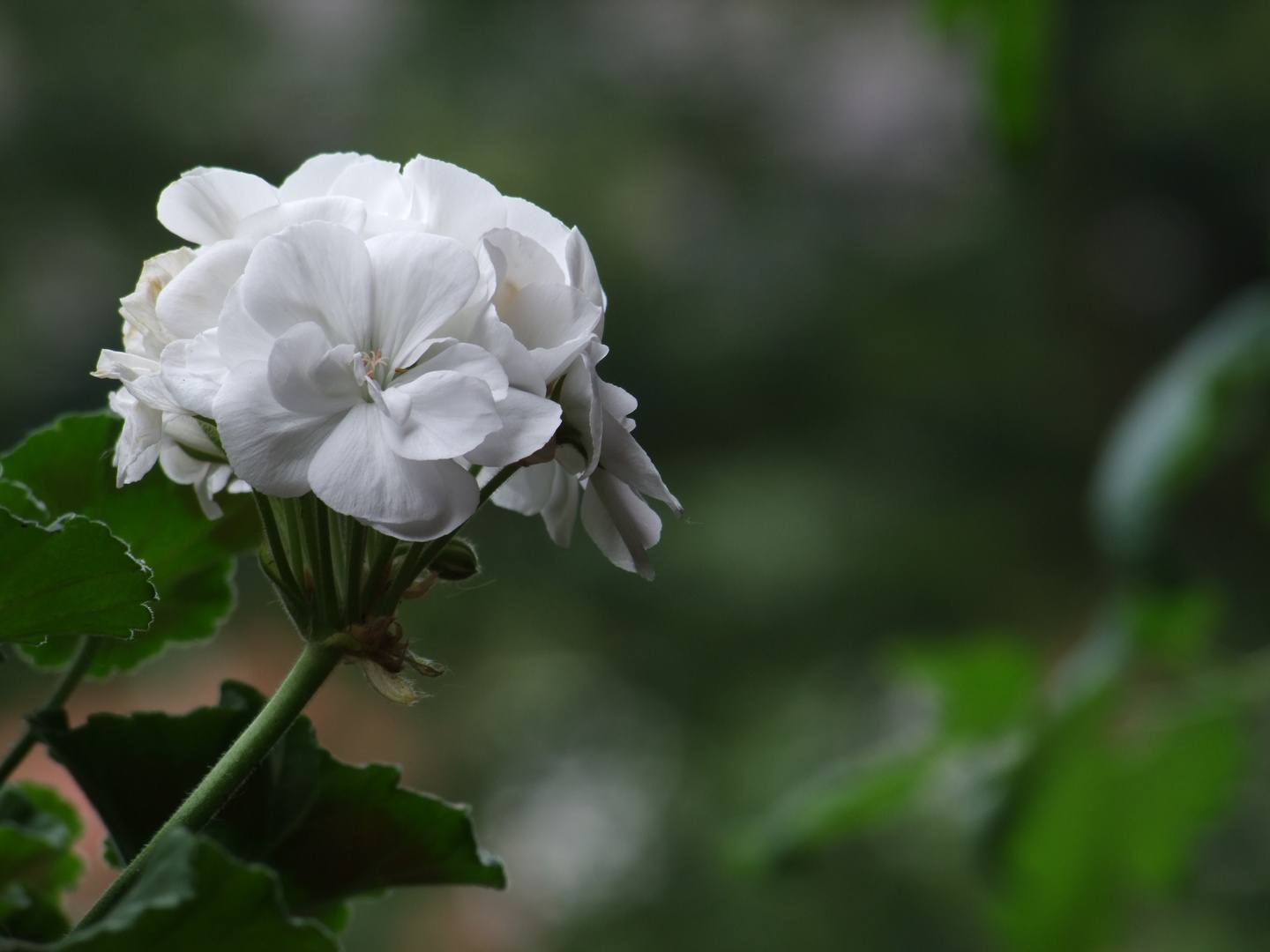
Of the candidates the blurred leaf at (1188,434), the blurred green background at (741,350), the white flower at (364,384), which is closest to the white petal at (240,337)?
the white flower at (364,384)

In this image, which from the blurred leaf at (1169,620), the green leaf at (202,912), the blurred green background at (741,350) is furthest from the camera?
the blurred green background at (741,350)

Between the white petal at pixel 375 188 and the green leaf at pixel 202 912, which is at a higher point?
the white petal at pixel 375 188

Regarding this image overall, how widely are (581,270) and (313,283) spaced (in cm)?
3

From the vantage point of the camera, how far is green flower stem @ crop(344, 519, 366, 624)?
0.46ft

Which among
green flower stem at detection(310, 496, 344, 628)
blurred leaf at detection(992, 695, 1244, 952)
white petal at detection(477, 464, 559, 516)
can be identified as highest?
blurred leaf at detection(992, 695, 1244, 952)

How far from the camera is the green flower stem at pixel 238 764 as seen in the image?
131 mm

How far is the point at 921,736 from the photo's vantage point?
21.6 inches

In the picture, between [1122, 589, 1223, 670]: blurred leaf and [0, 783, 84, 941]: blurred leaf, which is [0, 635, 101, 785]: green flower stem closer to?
[0, 783, 84, 941]: blurred leaf

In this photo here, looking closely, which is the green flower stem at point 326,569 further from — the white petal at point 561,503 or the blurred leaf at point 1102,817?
the blurred leaf at point 1102,817

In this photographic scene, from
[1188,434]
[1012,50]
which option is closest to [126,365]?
[1012,50]

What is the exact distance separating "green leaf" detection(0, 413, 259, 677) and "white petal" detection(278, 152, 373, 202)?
52mm

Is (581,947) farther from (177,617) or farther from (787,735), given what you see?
(177,617)

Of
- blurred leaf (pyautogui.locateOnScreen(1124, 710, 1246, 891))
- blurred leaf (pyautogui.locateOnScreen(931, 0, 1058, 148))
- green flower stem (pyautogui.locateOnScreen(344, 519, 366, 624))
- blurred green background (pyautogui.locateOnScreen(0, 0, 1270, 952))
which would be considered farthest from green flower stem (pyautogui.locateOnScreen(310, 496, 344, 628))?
blurred green background (pyautogui.locateOnScreen(0, 0, 1270, 952))

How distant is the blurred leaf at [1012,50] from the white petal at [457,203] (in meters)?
0.31
